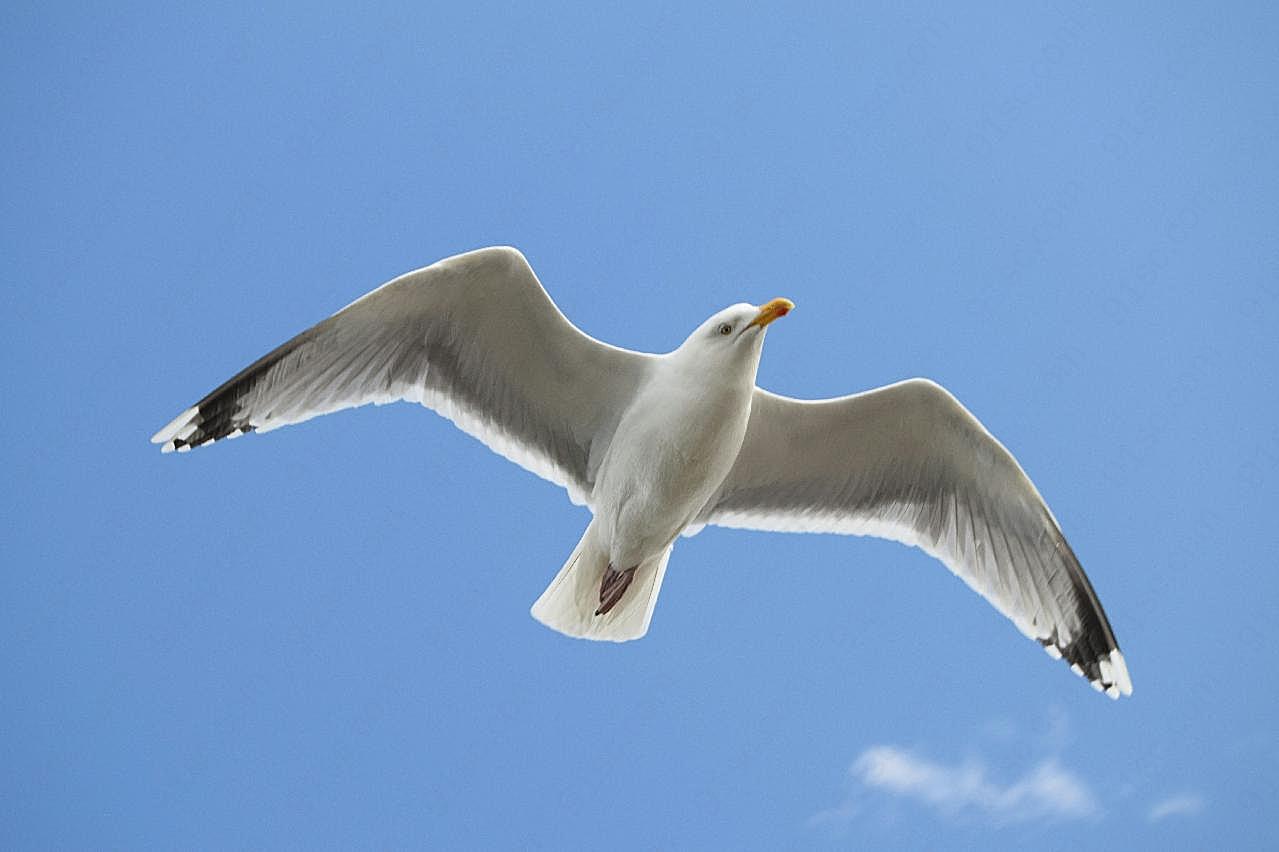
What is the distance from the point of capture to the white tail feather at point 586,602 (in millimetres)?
4027

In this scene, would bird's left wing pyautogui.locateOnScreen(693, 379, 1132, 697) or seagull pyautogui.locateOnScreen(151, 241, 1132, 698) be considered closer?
seagull pyautogui.locateOnScreen(151, 241, 1132, 698)

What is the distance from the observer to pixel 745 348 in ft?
11.9

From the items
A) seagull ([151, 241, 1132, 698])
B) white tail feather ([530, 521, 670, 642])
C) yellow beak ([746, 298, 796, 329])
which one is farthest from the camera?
white tail feather ([530, 521, 670, 642])

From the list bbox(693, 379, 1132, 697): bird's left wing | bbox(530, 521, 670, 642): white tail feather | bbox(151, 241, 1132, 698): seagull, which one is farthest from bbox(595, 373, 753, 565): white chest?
bbox(693, 379, 1132, 697): bird's left wing

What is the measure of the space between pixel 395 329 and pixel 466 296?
9.6 inches

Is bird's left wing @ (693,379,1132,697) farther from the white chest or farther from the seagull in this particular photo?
the white chest

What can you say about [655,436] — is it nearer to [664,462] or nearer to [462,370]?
[664,462]

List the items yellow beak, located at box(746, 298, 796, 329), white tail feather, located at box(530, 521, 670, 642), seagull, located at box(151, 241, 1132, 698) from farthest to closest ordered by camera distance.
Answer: white tail feather, located at box(530, 521, 670, 642) → seagull, located at box(151, 241, 1132, 698) → yellow beak, located at box(746, 298, 796, 329)

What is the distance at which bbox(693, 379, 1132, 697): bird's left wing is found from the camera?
4105mm

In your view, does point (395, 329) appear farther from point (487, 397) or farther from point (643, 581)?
point (643, 581)

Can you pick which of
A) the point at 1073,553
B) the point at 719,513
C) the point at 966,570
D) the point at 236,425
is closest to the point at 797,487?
the point at 719,513

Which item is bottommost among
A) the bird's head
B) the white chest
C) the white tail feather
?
the white tail feather

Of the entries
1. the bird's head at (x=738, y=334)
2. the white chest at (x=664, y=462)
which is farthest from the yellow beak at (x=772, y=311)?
the white chest at (x=664, y=462)

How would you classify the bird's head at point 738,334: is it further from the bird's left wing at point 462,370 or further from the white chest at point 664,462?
the bird's left wing at point 462,370
